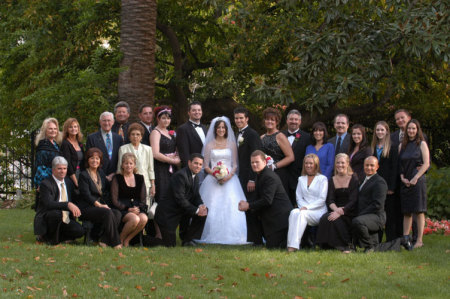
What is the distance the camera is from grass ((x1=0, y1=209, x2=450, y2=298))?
6855mm

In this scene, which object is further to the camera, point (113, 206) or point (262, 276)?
point (113, 206)

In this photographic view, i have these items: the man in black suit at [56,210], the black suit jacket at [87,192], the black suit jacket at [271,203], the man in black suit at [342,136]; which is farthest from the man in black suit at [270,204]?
the man in black suit at [56,210]

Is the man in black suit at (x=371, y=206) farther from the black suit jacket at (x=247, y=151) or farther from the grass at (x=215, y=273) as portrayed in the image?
the black suit jacket at (x=247, y=151)

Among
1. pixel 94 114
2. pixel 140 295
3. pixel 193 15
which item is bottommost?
pixel 140 295

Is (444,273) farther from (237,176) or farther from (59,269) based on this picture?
(59,269)

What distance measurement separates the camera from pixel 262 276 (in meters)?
7.61

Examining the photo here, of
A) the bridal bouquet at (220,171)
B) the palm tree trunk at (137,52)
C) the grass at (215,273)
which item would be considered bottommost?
the grass at (215,273)

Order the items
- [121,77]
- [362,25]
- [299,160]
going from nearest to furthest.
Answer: [299,160] < [362,25] < [121,77]

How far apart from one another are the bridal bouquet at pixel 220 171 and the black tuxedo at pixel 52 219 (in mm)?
2304

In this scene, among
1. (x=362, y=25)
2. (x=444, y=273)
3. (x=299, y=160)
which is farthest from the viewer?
(x=362, y=25)

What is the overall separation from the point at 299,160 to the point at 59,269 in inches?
176

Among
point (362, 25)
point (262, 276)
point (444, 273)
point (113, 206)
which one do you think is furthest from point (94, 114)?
point (444, 273)

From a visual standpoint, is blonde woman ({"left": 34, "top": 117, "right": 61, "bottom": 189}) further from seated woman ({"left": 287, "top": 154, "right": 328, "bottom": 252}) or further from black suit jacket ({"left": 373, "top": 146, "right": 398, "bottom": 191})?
black suit jacket ({"left": 373, "top": 146, "right": 398, "bottom": 191})

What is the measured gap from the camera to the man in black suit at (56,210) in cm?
955
